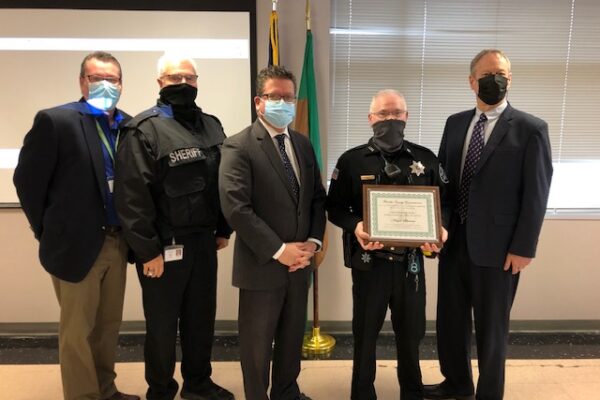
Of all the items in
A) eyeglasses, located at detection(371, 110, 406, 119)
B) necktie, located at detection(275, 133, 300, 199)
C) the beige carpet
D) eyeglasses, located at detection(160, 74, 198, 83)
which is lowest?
the beige carpet

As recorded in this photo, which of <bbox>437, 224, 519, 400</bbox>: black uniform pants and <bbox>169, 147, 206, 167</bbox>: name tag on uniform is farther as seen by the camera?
<bbox>437, 224, 519, 400</bbox>: black uniform pants

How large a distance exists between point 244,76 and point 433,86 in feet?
4.50

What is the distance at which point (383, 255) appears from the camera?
2074mm

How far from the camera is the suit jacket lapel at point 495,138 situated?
2094 mm

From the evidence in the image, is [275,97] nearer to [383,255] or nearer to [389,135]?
[389,135]

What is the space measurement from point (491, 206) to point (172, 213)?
1.51 meters

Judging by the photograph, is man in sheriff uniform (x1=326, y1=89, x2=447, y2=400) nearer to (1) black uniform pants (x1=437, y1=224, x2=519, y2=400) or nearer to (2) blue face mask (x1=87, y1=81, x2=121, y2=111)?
(1) black uniform pants (x1=437, y1=224, x2=519, y2=400)

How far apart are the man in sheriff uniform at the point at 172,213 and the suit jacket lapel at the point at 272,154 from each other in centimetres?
30

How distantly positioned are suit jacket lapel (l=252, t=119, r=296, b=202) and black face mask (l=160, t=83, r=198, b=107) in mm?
378

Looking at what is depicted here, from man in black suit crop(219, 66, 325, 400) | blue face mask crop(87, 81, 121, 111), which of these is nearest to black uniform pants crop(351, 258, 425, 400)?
man in black suit crop(219, 66, 325, 400)

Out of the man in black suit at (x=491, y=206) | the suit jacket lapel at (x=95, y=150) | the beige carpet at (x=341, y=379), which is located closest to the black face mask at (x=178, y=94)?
the suit jacket lapel at (x=95, y=150)

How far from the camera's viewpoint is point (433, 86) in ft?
10.5

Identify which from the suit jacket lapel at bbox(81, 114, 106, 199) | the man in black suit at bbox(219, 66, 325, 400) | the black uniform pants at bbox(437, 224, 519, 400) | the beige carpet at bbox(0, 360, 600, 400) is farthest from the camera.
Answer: the beige carpet at bbox(0, 360, 600, 400)

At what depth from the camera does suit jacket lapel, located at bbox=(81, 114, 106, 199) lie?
2.05 metres
